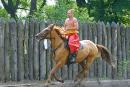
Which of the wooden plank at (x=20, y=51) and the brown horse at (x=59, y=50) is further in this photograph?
the wooden plank at (x=20, y=51)

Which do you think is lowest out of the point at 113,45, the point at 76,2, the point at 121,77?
the point at 121,77

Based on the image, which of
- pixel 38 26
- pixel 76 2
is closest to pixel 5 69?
pixel 38 26

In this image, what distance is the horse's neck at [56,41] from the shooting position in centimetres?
1338

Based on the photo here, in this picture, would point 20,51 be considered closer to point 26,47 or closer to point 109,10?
point 26,47

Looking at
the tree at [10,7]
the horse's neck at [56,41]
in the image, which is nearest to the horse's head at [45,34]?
the horse's neck at [56,41]

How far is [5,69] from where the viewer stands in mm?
15219

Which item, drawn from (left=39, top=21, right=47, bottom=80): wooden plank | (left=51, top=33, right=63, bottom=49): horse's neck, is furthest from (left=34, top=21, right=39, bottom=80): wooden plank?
(left=51, top=33, right=63, bottom=49): horse's neck

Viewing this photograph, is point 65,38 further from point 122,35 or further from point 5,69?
point 122,35

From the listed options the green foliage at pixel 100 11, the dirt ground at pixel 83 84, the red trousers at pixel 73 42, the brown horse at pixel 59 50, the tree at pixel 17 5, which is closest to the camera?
the brown horse at pixel 59 50

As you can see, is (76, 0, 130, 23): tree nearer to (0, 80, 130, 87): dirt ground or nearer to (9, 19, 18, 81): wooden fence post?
(0, 80, 130, 87): dirt ground

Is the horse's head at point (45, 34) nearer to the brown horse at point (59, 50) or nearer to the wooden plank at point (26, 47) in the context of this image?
the brown horse at point (59, 50)

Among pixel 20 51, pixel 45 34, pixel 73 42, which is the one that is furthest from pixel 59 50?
pixel 20 51

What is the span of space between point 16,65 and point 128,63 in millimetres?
4315

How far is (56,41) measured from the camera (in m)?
13.4
